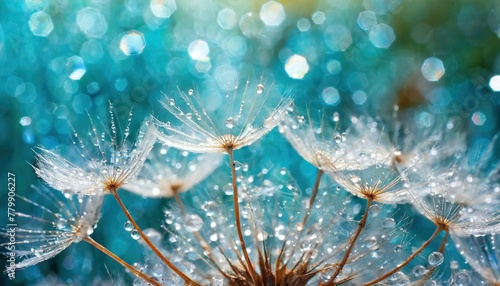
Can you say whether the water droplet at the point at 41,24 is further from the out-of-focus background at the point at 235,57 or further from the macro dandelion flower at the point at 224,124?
the macro dandelion flower at the point at 224,124

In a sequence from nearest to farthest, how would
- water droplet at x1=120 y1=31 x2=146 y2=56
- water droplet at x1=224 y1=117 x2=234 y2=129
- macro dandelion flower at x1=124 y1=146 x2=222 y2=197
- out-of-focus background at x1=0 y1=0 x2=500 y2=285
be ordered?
water droplet at x1=224 y1=117 x2=234 y2=129
macro dandelion flower at x1=124 y1=146 x2=222 y2=197
out-of-focus background at x1=0 y1=0 x2=500 y2=285
water droplet at x1=120 y1=31 x2=146 y2=56

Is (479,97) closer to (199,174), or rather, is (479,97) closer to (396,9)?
(396,9)

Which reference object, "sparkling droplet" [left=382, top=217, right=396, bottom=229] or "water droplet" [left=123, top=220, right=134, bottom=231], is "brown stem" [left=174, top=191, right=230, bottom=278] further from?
"sparkling droplet" [left=382, top=217, right=396, bottom=229]

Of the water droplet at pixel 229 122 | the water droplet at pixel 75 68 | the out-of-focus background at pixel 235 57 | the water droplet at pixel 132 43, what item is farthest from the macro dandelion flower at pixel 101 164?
the water droplet at pixel 132 43

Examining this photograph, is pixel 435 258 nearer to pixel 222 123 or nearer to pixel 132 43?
pixel 222 123

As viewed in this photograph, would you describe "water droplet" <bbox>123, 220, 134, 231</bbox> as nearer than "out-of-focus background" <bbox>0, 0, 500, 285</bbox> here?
Yes

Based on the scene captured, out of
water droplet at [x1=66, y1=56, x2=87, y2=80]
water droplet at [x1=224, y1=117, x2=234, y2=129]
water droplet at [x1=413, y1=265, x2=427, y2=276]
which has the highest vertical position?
water droplet at [x1=66, y1=56, x2=87, y2=80]

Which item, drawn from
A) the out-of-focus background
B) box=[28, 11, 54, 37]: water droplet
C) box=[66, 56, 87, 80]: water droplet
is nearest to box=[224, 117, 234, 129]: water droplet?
the out-of-focus background
